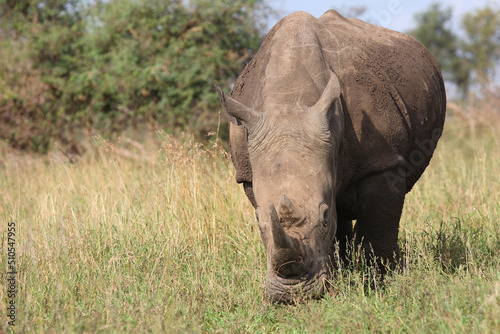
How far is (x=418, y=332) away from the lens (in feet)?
11.0

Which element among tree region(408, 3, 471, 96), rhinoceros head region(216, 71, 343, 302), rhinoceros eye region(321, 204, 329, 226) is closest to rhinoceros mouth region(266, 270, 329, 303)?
rhinoceros head region(216, 71, 343, 302)

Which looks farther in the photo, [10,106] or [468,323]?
[10,106]

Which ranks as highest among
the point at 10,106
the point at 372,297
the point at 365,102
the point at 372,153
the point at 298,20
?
the point at 298,20

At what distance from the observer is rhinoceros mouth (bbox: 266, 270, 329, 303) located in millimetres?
3635

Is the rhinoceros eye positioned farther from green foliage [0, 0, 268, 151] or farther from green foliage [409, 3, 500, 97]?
green foliage [409, 3, 500, 97]

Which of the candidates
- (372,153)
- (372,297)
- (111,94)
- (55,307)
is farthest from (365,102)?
(111,94)

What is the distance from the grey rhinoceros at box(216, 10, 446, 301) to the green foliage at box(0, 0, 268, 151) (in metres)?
5.19

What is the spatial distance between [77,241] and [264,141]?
6.77 feet

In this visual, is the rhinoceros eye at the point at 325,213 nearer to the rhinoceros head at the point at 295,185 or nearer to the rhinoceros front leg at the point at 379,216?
the rhinoceros head at the point at 295,185

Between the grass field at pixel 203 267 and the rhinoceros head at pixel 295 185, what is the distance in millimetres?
258

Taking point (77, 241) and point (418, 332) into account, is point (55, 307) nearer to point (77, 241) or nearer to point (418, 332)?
point (77, 241)

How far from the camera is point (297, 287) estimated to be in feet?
11.9

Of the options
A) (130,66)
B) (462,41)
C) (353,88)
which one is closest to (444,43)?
(462,41)

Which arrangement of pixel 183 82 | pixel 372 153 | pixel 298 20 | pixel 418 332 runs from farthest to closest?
pixel 183 82, pixel 298 20, pixel 372 153, pixel 418 332
